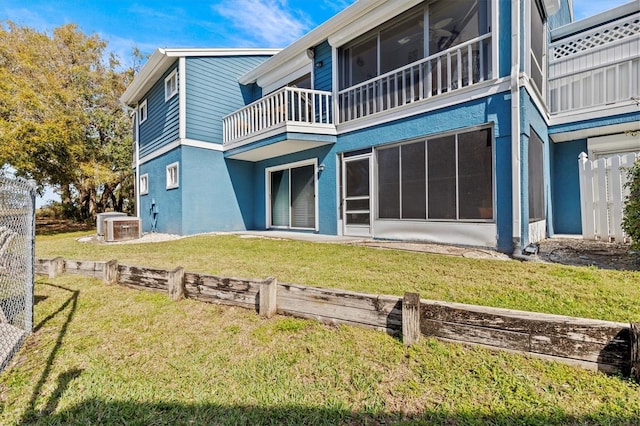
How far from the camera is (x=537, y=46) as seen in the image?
665cm

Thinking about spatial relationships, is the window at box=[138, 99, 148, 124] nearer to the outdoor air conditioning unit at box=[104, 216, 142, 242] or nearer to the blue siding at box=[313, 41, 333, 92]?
the outdoor air conditioning unit at box=[104, 216, 142, 242]

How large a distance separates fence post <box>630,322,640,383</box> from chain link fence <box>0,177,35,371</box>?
408cm

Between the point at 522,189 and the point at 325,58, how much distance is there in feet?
20.3

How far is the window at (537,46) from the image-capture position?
20.1ft

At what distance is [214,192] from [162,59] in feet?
15.0

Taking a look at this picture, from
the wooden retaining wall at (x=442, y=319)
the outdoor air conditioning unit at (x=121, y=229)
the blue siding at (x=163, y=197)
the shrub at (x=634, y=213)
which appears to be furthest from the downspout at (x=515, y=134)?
the outdoor air conditioning unit at (x=121, y=229)

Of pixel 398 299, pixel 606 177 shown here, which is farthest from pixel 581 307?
pixel 606 177

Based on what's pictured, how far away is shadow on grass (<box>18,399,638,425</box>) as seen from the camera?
1.50m

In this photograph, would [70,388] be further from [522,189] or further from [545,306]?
[522,189]

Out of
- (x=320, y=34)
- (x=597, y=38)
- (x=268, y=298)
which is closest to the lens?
(x=268, y=298)

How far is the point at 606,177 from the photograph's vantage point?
5523 millimetres

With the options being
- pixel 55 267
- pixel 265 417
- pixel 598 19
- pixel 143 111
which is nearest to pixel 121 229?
pixel 55 267

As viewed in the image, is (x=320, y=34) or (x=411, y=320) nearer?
(x=411, y=320)

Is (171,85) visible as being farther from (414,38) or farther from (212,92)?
(414,38)
